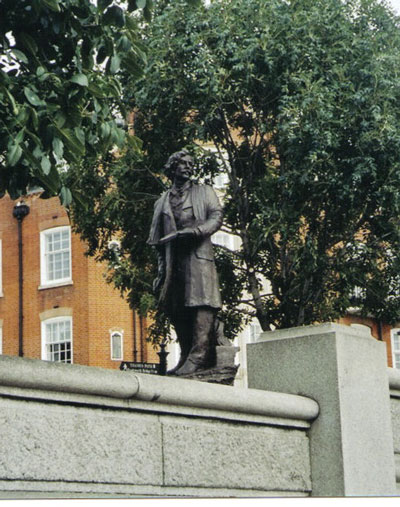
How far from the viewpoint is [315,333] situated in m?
8.66

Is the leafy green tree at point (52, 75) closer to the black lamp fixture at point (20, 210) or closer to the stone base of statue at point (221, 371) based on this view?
the stone base of statue at point (221, 371)

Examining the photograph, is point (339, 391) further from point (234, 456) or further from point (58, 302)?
point (58, 302)

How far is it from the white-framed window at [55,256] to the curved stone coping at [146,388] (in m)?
27.3

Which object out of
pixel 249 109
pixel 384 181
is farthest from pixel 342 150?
pixel 249 109

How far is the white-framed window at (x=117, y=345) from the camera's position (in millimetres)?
33359

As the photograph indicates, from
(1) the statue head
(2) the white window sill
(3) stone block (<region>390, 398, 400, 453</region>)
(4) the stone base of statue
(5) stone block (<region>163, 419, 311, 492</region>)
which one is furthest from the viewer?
(2) the white window sill

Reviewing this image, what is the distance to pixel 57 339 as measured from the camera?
3462cm

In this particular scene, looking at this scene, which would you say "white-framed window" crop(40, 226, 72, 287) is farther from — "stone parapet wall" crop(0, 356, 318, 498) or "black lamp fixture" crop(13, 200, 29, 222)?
"stone parapet wall" crop(0, 356, 318, 498)

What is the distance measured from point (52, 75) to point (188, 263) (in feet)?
7.00

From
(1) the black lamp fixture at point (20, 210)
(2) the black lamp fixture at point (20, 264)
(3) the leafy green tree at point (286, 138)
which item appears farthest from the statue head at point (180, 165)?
(1) the black lamp fixture at point (20, 210)

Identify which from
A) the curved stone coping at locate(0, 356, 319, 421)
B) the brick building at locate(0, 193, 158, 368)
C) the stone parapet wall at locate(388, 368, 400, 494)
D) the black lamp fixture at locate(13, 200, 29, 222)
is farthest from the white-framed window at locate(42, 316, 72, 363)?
the curved stone coping at locate(0, 356, 319, 421)

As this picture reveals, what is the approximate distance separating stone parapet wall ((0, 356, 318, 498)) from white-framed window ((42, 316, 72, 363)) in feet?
86.7

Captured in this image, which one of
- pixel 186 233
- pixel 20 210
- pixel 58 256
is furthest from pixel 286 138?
pixel 20 210

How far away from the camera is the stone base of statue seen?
8.72m
